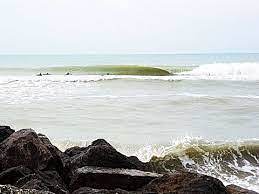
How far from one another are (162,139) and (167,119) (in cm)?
298

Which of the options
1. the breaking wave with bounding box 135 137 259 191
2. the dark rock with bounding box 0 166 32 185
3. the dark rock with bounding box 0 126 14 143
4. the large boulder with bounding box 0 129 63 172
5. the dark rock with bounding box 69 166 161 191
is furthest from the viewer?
the breaking wave with bounding box 135 137 259 191

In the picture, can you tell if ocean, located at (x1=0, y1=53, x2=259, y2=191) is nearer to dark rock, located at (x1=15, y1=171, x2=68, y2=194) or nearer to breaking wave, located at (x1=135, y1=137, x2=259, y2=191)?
breaking wave, located at (x1=135, y1=137, x2=259, y2=191)

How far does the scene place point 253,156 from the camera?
29.7 ft

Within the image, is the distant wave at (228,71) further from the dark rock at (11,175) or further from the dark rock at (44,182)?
the dark rock at (11,175)

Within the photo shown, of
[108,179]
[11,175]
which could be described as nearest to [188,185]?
[108,179]

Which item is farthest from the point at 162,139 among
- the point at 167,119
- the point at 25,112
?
the point at 25,112

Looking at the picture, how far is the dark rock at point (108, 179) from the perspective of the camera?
5285 millimetres

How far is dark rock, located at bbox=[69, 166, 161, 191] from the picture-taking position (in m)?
5.29

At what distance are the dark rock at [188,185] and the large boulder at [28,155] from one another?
156 cm

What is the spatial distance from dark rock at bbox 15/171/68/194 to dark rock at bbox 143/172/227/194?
928mm

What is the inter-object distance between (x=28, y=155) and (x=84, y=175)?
883mm

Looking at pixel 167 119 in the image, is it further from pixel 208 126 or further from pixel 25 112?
pixel 25 112

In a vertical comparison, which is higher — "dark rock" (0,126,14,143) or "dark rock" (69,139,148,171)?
"dark rock" (0,126,14,143)

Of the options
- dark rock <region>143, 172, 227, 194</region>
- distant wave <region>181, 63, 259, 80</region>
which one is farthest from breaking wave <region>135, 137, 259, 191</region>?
distant wave <region>181, 63, 259, 80</region>
